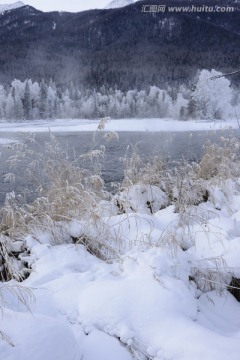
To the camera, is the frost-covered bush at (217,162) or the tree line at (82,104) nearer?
the frost-covered bush at (217,162)

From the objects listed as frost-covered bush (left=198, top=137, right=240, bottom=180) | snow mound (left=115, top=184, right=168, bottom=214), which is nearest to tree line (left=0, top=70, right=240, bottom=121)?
frost-covered bush (left=198, top=137, right=240, bottom=180)

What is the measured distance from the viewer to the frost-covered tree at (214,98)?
48281mm

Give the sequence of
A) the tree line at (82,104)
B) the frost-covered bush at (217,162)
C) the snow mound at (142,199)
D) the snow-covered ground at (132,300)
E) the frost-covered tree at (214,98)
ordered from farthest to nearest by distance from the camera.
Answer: the tree line at (82,104) → the frost-covered tree at (214,98) → the frost-covered bush at (217,162) → the snow mound at (142,199) → the snow-covered ground at (132,300)

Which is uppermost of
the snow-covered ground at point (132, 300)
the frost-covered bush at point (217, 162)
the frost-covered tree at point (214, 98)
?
the frost-covered tree at point (214, 98)

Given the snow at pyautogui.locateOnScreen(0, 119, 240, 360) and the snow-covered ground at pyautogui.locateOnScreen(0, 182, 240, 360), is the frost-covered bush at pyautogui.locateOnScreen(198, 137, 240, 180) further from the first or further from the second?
the snow-covered ground at pyautogui.locateOnScreen(0, 182, 240, 360)

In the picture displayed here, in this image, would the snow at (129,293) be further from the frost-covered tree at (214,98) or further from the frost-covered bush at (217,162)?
the frost-covered tree at (214,98)

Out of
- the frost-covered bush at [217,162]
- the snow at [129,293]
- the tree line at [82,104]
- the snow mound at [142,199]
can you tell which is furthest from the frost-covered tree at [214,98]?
the snow at [129,293]

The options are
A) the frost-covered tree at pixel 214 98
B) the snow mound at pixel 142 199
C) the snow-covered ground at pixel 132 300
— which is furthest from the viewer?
the frost-covered tree at pixel 214 98

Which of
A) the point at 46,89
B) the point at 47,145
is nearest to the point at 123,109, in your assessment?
the point at 46,89

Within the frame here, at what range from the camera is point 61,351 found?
1854 millimetres

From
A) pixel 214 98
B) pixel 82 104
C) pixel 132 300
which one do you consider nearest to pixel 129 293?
pixel 132 300

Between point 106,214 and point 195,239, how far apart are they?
4.32 ft

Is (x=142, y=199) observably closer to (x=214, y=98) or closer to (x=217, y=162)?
(x=217, y=162)

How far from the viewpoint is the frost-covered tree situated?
1901 inches
